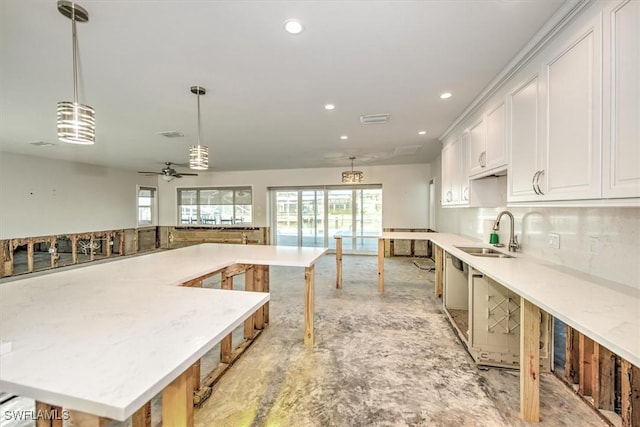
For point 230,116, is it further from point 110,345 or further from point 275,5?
point 110,345

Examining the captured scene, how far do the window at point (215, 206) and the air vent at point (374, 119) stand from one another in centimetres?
572

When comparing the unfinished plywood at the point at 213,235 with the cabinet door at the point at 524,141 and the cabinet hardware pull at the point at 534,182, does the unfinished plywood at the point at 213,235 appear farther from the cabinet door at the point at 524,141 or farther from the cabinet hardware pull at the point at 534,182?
the cabinet hardware pull at the point at 534,182

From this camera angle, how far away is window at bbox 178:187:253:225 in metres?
8.64

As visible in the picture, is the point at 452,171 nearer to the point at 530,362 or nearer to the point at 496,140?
the point at 496,140

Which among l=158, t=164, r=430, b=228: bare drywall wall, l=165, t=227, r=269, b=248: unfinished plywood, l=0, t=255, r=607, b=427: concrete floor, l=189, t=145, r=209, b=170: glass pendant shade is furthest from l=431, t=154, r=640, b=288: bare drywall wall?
l=165, t=227, r=269, b=248: unfinished plywood

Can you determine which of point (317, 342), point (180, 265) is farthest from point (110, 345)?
point (317, 342)

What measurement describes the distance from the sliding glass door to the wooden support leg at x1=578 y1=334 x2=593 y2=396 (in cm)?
582

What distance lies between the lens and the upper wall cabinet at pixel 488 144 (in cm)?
242

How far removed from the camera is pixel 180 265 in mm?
2230

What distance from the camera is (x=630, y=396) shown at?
160 centimetres

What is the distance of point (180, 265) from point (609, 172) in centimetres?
280

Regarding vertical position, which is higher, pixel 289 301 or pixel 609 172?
pixel 609 172

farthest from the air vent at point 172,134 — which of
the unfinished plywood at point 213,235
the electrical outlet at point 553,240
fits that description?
the electrical outlet at point 553,240

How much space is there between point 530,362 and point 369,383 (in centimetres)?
112
